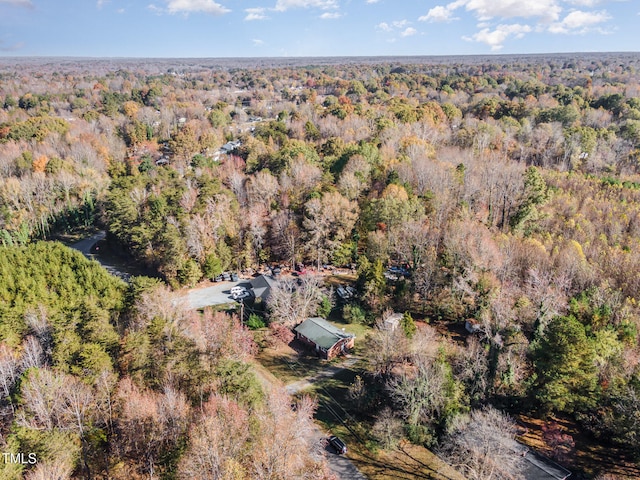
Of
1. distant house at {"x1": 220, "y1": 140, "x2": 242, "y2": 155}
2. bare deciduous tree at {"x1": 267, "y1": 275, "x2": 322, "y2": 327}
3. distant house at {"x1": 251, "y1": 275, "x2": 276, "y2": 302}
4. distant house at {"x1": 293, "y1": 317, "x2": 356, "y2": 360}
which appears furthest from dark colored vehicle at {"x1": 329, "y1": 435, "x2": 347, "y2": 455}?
distant house at {"x1": 220, "y1": 140, "x2": 242, "y2": 155}

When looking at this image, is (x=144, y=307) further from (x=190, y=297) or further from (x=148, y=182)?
(x=148, y=182)

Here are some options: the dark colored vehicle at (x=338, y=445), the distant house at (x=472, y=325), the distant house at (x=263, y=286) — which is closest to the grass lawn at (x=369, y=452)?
the dark colored vehicle at (x=338, y=445)

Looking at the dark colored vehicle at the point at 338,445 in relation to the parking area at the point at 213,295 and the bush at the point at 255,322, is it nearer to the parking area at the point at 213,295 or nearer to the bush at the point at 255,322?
the bush at the point at 255,322

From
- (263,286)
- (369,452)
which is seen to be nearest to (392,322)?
(369,452)

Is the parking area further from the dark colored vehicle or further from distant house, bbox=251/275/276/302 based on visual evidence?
the dark colored vehicle

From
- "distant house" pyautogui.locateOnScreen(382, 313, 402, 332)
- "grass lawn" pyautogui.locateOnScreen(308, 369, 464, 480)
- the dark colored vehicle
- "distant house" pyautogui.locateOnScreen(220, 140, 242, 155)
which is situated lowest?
"grass lawn" pyautogui.locateOnScreen(308, 369, 464, 480)

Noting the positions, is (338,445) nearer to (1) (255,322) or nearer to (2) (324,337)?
(2) (324,337)
